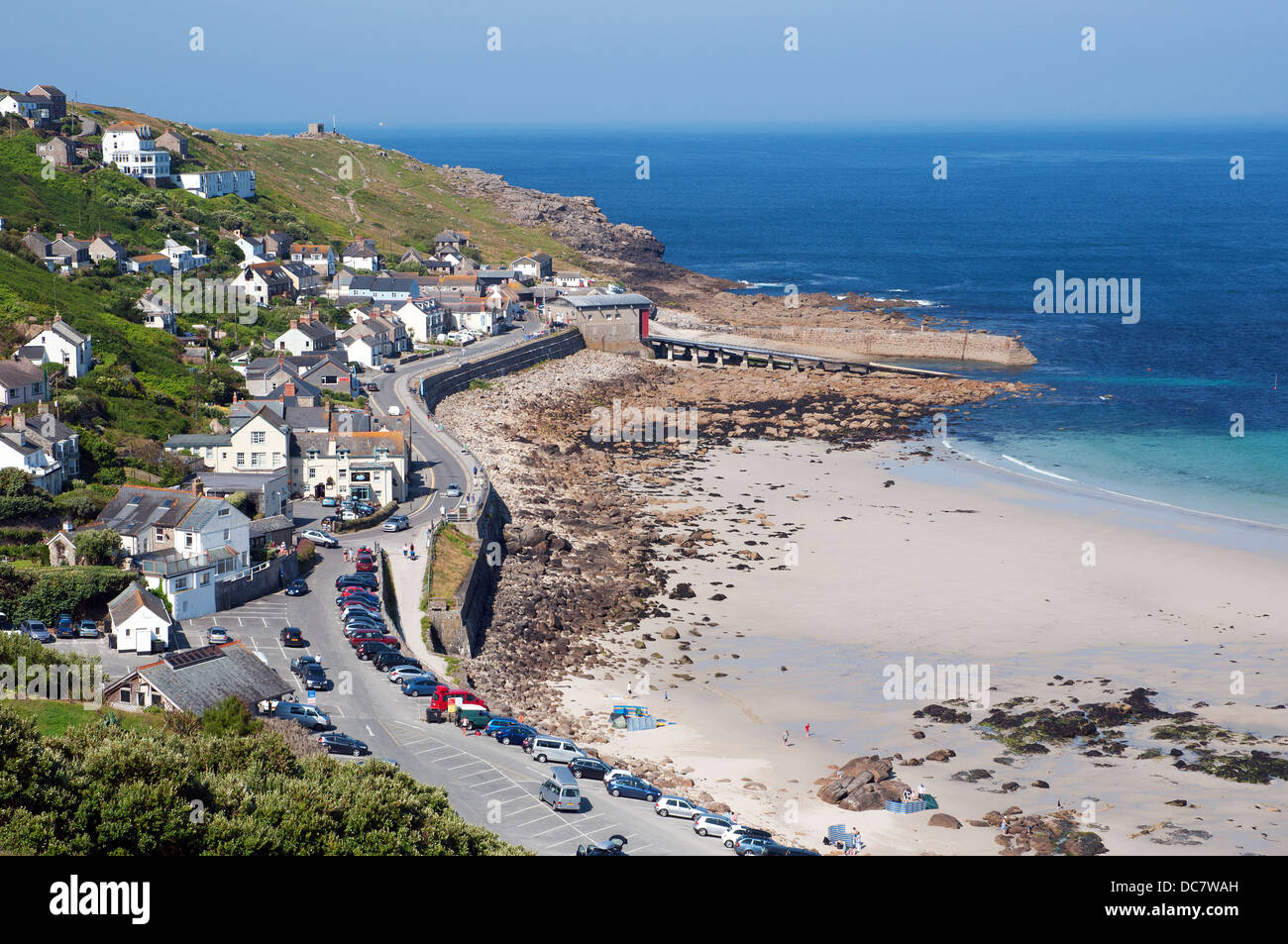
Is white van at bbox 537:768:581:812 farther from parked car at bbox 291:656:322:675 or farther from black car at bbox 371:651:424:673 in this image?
parked car at bbox 291:656:322:675

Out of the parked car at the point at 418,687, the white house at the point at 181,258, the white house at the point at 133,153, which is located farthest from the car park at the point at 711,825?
the white house at the point at 133,153

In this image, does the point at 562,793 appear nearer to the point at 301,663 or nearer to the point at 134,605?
the point at 301,663

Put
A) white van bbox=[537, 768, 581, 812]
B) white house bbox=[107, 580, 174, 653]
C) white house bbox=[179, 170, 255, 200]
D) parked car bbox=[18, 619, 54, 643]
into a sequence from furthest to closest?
white house bbox=[179, 170, 255, 200], parked car bbox=[18, 619, 54, 643], white house bbox=[107, 580, 174, 653], white van bbox=[537, 768, 581, 812]

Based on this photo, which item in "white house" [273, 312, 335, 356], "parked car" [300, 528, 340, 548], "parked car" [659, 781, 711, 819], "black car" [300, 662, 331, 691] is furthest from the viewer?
"white house" [273, 312, 335, 356]

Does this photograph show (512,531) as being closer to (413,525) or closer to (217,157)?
(413,525)

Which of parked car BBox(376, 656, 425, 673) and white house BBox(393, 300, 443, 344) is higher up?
white house BBox(393, 300, 443, 344)

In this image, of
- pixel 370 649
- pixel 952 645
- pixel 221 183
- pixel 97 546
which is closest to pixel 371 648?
pixel 370 649

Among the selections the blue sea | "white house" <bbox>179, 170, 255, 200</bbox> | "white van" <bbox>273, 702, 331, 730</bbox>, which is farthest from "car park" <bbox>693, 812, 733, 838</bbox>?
"white house" <bbox>179, 170, 255, 200</bbox>

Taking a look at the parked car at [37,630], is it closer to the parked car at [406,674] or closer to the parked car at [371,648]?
the parked car at [371,648]
